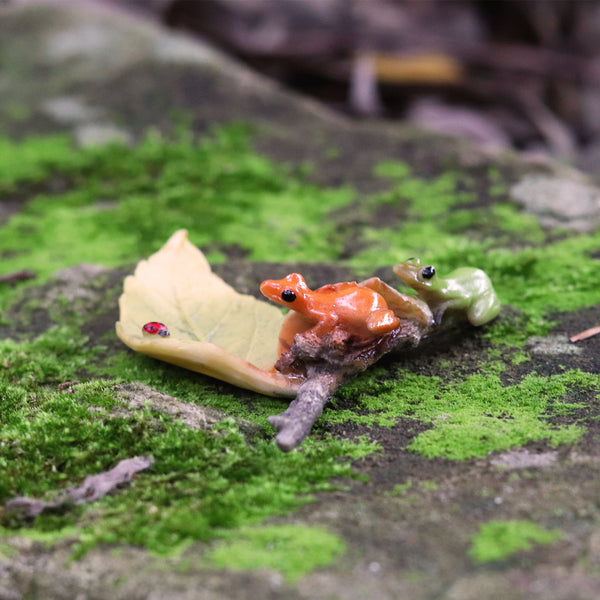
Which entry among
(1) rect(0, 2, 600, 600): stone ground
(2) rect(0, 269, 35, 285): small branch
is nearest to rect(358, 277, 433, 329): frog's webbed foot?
(1) rect(0, 2, 600, 600): stone ground

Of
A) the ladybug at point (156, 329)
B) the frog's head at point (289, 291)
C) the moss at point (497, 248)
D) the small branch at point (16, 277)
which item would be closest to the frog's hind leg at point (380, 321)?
the frog's head at point (289, 291)

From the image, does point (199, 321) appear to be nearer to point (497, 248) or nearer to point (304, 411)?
point (304, 411)

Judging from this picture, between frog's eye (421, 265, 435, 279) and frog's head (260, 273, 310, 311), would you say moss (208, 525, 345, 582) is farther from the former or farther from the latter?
frog's eye (421, 265, 435, 279)

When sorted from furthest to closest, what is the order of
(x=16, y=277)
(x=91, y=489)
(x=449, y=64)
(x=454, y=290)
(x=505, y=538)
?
(x=449, y=64) → (x=16, y=277) → (x=454, y=290) → (x=91, y=489) → (x=505, y=538)

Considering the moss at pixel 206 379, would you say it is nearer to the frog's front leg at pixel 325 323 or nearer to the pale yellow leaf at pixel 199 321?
the pale yellow leaf at pixel 199 321

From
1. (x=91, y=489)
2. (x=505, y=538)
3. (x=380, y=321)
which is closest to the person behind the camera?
(x=505, y=538)

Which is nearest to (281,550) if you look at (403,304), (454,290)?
(403,304)

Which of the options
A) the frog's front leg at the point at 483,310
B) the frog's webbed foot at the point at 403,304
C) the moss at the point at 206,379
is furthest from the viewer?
the frog's front leg at the point at 483,310
